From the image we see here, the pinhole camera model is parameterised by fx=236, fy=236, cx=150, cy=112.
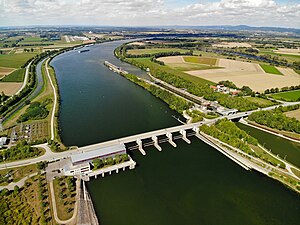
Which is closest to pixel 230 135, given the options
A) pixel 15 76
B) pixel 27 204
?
pixel 27 204

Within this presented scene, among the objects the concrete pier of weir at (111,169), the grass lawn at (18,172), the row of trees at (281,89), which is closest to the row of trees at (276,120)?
the row of trees at (281,89)

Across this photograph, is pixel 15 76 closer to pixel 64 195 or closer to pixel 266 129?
pixel 64 195

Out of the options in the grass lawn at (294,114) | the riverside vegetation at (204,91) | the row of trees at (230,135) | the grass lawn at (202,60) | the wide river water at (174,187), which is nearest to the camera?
the wide river water at (174,187)

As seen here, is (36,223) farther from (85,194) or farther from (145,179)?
(145,179)

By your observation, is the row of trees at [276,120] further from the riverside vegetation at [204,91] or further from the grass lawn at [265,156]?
the grass lawn at [265,156]

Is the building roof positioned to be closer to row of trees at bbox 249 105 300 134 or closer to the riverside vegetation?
row of trees at bbox 249 105 300 134

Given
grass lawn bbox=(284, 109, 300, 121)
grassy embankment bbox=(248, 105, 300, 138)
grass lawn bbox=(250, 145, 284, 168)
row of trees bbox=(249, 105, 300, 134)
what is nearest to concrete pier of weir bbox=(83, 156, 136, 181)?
grass lawn bbox=(250, 145, 284, 168)
